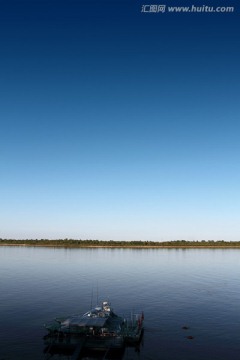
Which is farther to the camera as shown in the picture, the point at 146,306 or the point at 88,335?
the point at 146,306

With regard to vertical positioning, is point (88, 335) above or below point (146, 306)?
above

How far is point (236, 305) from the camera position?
102125mm

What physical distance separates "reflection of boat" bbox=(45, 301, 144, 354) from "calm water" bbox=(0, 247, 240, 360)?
90.4 inches

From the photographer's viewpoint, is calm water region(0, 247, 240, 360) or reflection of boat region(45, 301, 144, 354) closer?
reflection of boat region(45, 301, 144, 354)

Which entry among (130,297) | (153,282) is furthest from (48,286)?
(153,282)

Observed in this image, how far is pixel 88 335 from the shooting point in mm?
64375

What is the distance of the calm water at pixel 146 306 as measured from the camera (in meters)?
63.8

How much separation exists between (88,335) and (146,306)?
37.3 metres

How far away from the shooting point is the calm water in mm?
A: 63781

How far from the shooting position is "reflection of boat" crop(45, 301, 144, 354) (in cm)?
6262

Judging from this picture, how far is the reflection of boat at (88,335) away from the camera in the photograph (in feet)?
205

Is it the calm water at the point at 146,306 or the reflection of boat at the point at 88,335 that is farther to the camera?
the calm water at the point at 146,306

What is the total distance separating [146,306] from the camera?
323 ft

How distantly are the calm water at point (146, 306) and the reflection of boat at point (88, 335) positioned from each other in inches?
90.4
